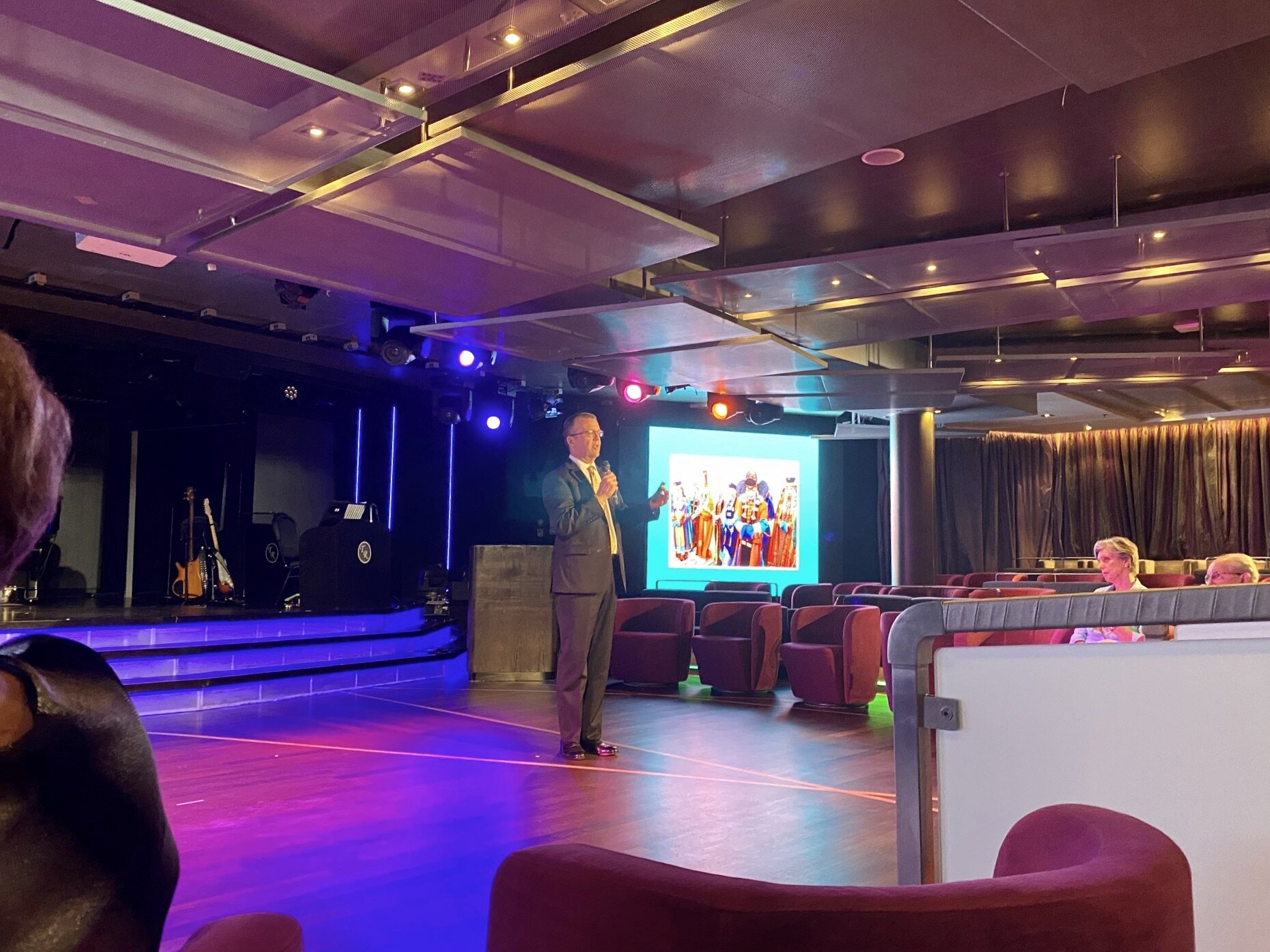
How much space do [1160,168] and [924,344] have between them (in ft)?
15.2

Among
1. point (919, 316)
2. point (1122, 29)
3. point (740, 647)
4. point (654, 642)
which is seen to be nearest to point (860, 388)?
point (919, 316)

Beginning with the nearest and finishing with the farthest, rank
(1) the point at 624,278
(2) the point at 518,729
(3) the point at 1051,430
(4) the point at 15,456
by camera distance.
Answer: (4) the point at 15,456 → (2) the point at 518,729 → (1) the point at 624,278 → (3) the point at 1051,430

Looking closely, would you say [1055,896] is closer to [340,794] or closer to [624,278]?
[340,794]

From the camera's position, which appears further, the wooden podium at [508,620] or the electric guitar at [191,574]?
the electric guitar at [191,574]

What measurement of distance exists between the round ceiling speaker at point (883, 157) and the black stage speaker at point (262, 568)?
862 centimetres

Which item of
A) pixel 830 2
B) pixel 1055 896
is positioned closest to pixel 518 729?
pixel 830 2

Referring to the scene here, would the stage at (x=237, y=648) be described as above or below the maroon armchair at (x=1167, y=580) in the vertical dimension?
below

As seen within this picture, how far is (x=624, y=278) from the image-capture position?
26.1 ft

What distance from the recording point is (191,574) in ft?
40.2

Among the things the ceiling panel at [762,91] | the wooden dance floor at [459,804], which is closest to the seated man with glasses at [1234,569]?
the wooden dance floor at [459,804]

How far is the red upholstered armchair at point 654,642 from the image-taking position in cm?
827

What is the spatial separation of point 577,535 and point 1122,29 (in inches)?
123

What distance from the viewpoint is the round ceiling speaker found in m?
6.05

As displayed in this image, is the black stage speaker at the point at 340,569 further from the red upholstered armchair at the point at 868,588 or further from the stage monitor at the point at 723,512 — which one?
the red upholstered armchair at the point at 868,588
